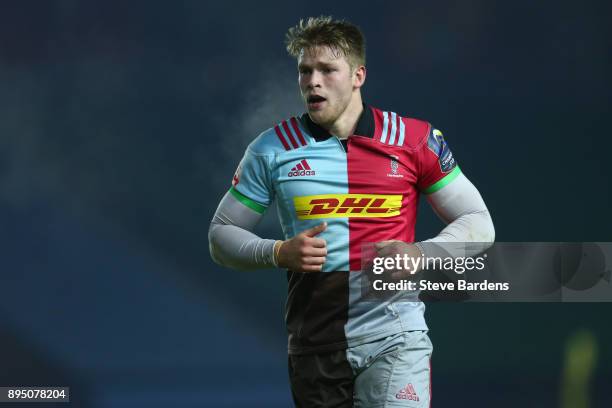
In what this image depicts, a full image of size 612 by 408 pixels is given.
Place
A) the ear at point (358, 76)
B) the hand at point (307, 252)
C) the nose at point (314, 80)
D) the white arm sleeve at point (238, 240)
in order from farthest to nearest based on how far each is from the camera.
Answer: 1. the ear at point (358, 76)
2. the nose at point (314, 80)
3. the white arm sleeve at point (238, 240)
4. the hand at point (307, 252)

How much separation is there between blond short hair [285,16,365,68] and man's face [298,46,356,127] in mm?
28

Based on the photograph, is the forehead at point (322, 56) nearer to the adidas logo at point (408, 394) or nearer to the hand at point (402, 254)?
the hand at point (402, 254)

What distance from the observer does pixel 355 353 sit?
11.4 feet

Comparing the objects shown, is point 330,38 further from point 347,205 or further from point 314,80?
point 347,205

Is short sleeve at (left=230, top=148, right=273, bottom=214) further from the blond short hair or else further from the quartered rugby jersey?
the blond short hair

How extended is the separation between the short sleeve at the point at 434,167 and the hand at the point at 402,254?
1.25ft

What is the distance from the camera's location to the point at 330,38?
3.68m

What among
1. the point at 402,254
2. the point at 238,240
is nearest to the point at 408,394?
the point at 402,254

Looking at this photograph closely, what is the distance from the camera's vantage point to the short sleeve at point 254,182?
3.71 m

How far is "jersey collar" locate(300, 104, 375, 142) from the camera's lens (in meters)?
3.71

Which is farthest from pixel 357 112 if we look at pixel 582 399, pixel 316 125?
pixel 582 399

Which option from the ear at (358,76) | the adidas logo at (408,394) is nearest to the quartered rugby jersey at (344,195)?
the ear at (358,76)

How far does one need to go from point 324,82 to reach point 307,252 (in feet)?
2.42

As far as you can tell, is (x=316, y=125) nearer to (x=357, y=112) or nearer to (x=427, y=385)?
(x=357, y=112)
